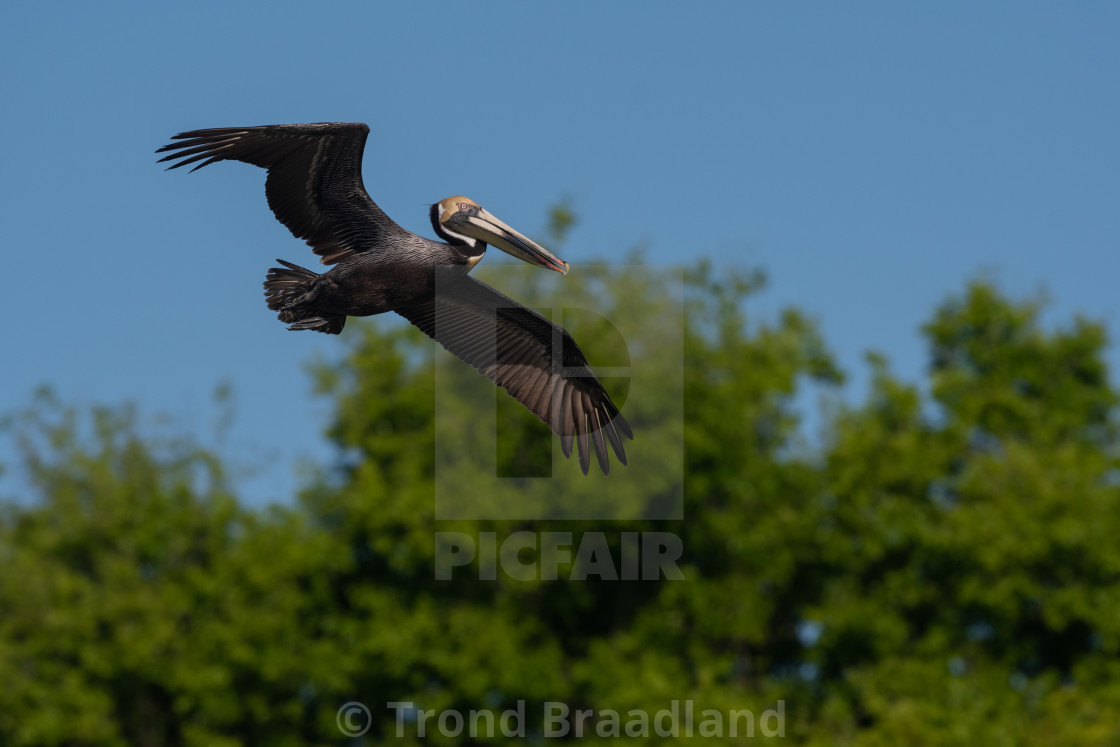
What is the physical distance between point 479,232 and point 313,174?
1.56m

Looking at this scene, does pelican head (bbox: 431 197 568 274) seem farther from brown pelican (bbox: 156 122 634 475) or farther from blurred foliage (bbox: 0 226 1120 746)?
blurred foliage (bbox: 0 226 1120 746)

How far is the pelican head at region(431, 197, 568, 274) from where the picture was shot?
544 inches

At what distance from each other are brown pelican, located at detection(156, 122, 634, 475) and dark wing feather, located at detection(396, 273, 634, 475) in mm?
14

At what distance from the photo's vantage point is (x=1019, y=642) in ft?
124

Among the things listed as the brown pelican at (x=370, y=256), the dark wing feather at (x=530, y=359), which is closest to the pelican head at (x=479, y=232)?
the brown pelican at (x=370, y=256)

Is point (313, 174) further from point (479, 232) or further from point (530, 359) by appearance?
point (530, 359)

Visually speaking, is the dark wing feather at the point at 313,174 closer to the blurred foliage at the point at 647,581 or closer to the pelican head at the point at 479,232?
the pelican head at the point at 479,232

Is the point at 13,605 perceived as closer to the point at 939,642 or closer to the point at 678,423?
the point at 678,423

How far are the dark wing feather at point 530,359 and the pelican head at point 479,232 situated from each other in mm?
542

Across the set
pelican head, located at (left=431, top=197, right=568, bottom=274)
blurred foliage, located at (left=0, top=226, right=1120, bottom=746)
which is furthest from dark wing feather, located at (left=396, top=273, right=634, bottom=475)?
blurred foliage, located at (left=0, top=226, right=1120, bottom=746)

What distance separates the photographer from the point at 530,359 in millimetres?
15078

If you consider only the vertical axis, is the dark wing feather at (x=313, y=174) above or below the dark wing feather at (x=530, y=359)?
above

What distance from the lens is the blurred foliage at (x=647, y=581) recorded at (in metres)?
36.2

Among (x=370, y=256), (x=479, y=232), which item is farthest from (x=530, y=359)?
(x=370, y=256)
